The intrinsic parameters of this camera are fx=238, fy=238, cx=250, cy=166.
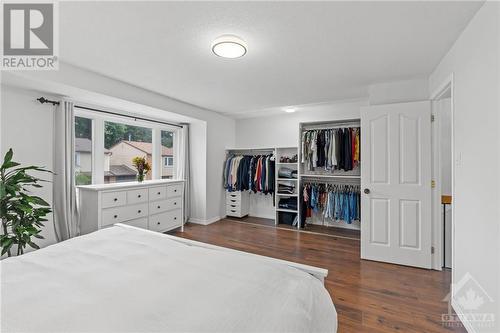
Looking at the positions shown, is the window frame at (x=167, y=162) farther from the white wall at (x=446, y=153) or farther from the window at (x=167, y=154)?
the white wall at (x=446, y=153)

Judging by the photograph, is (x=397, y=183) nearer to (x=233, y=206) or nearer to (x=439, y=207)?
(x=439, y=207)

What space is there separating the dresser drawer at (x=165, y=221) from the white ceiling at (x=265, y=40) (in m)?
2.03

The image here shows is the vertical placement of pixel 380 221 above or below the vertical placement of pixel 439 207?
below

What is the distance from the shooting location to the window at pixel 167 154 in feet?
15.2

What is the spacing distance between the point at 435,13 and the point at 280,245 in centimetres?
303

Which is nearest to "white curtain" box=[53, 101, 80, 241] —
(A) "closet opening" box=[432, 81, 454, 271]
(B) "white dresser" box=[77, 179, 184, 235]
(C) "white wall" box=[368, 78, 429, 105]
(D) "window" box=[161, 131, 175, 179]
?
(B) "white dresser" box=[77, 179, 184, 235]

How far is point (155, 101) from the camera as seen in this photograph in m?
3.47

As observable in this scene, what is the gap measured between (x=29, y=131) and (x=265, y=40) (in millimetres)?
2785

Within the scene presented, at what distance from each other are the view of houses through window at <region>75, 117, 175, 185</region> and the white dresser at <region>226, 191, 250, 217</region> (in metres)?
1.32

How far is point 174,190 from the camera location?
13.7ft

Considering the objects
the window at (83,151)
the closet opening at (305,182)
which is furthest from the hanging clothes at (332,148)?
the window at (83,151)

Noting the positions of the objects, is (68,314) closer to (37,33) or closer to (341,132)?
(37,33)

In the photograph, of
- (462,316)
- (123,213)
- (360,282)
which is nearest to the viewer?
(462,316)

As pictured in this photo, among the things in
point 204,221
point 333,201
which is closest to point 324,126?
point 333,201
